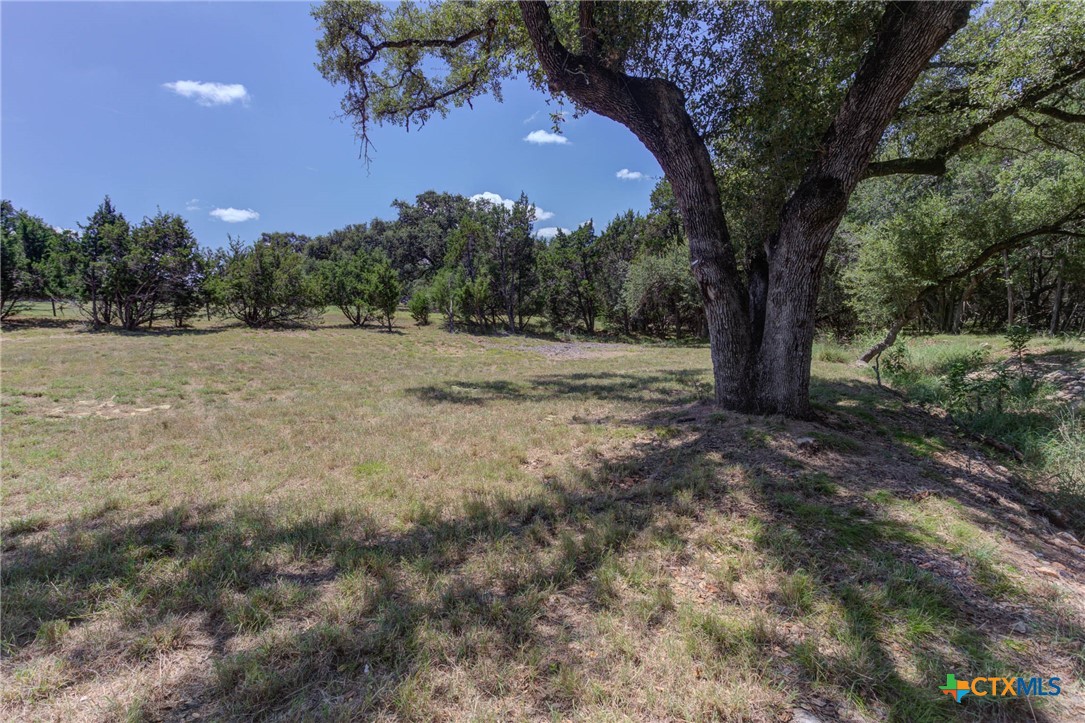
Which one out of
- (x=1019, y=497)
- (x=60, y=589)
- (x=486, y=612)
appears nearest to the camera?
(x=486, y=612)

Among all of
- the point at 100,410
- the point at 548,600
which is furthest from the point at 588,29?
the point at 100,410

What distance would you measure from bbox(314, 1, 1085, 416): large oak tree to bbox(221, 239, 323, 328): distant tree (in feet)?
78.0

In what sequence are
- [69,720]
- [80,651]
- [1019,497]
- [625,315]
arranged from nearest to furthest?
[69,720], [80,651], [1019,497], [625,315]

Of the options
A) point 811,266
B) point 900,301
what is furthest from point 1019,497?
point 900,301

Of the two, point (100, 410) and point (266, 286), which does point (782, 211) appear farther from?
point (266, 286)

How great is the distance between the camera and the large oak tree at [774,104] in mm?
4695

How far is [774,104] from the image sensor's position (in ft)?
17.3

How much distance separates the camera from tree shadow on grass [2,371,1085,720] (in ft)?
5.76

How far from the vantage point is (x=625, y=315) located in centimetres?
3516

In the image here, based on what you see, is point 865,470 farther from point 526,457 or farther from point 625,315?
point 625,315

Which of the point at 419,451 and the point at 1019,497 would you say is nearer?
the point at 1019,497

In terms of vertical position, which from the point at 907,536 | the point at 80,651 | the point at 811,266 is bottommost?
the point at 80,651

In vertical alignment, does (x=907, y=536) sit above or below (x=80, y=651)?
above

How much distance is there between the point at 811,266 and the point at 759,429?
6.83 feet
